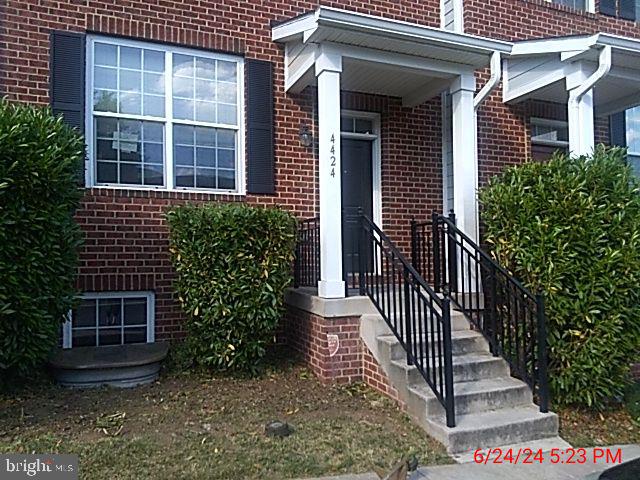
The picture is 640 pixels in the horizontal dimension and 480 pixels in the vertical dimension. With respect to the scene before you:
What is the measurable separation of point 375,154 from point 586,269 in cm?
341

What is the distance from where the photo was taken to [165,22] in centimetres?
663

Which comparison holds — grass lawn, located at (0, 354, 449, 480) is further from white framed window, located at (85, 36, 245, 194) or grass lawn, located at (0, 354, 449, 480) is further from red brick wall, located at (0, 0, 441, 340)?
white framed window, located at (85, 36, 245, 194)

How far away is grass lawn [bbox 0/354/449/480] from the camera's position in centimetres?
393

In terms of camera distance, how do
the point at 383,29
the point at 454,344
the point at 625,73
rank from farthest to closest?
the point at 625,73 → the point at 383,29 → the point at 454,344

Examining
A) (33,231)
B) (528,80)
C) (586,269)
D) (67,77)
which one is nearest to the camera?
(33,231)

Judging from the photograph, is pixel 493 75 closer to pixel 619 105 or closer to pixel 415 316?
pixel 619 105

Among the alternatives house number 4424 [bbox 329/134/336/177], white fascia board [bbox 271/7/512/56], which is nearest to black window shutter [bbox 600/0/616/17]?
white fascia board [bbox 271/7/512/56]

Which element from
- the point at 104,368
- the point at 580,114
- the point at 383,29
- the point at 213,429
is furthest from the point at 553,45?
the point at 104,368

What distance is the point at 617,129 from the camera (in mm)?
9180

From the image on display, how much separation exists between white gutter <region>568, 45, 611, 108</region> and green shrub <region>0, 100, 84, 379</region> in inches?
225

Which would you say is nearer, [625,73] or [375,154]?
[625,73]

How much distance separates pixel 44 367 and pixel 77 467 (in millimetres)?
2256

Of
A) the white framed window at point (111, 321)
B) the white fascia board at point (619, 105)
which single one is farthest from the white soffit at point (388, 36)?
the white framed window at point (111, 321)

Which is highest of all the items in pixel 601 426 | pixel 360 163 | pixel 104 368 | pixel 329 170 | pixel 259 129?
pixel 259 129
